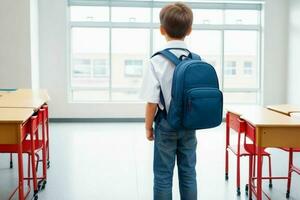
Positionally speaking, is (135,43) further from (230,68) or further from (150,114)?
(150,114)

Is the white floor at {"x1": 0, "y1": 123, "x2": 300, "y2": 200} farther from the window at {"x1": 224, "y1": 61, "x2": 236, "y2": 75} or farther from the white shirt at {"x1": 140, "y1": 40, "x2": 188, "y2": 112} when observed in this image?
the window at {"x1": 224, "y1": 61, "x2": 236, "y2": 75}

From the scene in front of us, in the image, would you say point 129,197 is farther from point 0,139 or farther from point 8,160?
point 8,160

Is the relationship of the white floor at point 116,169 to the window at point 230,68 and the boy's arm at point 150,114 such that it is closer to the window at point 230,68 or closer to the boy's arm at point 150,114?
the boy's arm at point 150,114

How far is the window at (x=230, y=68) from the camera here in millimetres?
7898

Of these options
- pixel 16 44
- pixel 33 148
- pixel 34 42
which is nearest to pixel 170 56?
pixel 33 148

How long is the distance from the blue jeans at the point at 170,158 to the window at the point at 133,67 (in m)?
5.61

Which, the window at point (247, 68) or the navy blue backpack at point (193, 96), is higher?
the window at point (247, 68)

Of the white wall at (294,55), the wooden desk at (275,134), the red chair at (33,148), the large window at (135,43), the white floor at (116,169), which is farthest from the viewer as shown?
the large window at (135,43)

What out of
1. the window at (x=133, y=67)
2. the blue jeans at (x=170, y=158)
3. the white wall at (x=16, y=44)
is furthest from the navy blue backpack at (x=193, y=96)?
the window at (x=133, y=67)

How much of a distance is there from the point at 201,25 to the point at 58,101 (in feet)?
10.7

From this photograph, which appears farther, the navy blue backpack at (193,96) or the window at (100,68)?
the window at (100,68)

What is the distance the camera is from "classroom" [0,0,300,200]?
2061 millimetres

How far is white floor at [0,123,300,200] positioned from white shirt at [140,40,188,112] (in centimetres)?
144

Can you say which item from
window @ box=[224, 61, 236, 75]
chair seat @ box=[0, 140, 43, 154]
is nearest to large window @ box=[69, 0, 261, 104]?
window @ box=[224, 61, 236, 75]
